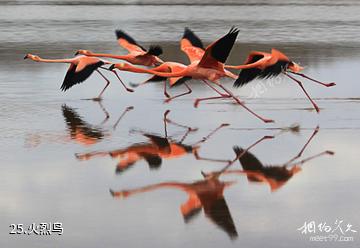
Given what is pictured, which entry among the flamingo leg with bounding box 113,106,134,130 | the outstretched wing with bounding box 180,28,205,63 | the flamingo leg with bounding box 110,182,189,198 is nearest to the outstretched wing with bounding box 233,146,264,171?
the flamingo leg with bounding box 110,182,189,198

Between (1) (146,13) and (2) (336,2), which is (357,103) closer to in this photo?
(1) (146,13)

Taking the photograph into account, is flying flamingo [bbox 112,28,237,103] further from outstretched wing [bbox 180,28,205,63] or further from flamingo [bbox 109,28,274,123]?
flamingo [bbox 109,28,274,123]

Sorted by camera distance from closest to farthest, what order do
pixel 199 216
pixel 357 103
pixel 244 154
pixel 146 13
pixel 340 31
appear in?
pixel 199 216
pixel 244 154
pixel 357 103
pixel 340 31
pixel 146 13

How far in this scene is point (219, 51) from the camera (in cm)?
1161

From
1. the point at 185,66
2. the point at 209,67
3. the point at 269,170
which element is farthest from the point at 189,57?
the point at 269,170

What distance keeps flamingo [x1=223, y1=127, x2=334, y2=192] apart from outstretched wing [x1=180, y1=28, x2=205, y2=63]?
3.96 m

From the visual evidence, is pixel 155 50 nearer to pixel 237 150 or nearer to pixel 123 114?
pixel 123 114

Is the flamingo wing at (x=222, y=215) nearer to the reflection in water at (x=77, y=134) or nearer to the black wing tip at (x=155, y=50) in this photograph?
the reflection in water at (x=77, y=134)

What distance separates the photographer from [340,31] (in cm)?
2675

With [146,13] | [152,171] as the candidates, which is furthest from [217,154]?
[146,13]

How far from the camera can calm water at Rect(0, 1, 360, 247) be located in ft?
23.4

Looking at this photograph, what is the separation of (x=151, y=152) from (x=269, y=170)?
1.53 m

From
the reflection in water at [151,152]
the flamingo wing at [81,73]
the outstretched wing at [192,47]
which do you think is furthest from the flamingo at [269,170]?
the flamingo wing at [81,73]

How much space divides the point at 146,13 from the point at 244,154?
84.1 feet
